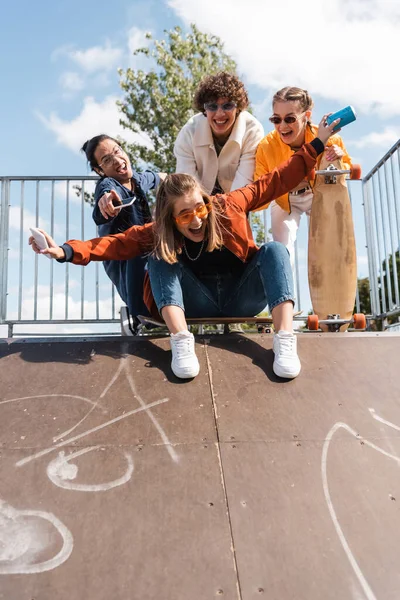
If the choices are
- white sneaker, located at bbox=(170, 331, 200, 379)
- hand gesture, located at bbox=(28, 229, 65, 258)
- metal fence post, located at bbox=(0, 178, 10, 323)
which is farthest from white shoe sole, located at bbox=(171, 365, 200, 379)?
metal fence post, located at bbox=(0, 178, 10, 323)

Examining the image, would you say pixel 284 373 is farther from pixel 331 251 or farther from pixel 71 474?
pixel 331 251

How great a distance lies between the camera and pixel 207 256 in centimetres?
311

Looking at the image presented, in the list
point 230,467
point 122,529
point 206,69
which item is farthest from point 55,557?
point 206,69

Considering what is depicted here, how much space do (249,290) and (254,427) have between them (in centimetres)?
104

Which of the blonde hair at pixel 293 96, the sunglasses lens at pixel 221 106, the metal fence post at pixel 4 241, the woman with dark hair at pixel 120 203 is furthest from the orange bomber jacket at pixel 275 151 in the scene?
the metal fence post at pixel 4 241

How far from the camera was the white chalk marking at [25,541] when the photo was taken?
162 centimetres

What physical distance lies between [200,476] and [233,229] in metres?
1.50

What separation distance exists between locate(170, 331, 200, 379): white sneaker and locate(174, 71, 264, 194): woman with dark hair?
1.46 metres

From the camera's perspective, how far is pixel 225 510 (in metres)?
1.83

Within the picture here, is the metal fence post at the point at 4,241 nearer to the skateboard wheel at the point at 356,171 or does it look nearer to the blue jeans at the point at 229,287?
the blue jeans at the point at 229,287

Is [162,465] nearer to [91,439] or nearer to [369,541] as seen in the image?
[91,439]

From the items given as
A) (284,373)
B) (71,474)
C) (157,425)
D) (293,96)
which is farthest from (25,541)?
(293,96)

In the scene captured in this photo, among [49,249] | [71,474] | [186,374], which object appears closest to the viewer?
[71,474]

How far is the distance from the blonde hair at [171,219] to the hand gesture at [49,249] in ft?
1.65
